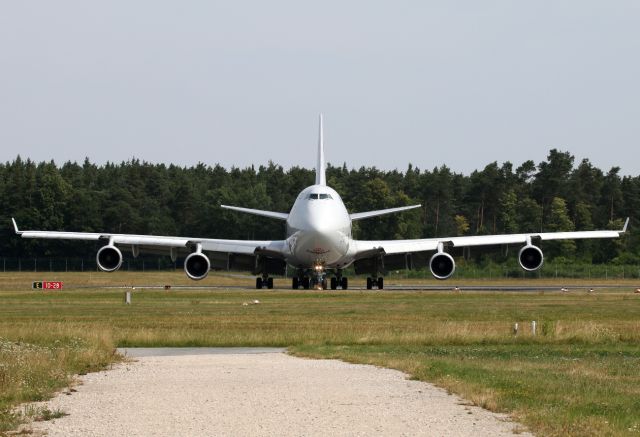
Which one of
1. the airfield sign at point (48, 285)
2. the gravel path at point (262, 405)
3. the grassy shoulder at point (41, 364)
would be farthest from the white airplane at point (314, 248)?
the gravel path at point (262, 405)

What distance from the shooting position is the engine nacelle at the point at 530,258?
5697 cm

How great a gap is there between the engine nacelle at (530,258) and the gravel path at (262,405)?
36066mm

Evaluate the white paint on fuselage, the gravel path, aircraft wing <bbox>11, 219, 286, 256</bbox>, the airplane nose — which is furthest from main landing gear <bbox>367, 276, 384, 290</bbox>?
the gravel path

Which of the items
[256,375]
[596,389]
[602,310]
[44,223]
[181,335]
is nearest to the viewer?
[596,389]

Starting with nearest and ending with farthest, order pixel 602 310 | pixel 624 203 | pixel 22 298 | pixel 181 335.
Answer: pixel 181 335, pixel 602 310, pixel 22 298, pixel 624 203

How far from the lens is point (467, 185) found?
6053 inches

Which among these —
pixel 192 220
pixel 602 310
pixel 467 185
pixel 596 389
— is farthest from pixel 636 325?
pixel 467 185

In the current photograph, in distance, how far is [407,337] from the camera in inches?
1179

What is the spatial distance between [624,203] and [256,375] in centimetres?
12447

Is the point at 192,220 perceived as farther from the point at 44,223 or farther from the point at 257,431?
the point at 257,431

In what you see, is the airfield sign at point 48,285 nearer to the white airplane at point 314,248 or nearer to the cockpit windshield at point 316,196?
the white airplane at point 314,248

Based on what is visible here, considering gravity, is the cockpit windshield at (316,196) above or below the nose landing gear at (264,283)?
above

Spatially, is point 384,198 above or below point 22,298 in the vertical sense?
above

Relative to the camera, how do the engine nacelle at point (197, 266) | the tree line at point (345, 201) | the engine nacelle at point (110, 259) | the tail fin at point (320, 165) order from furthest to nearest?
the tree line at point (345, 201), the tail fin at point (320, 165), the engine nacelle at point (197, 266), the engine nacelle at point (110, 259)
